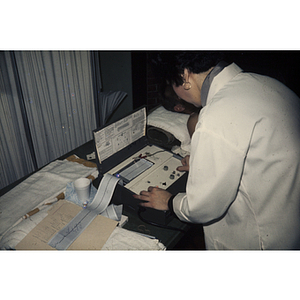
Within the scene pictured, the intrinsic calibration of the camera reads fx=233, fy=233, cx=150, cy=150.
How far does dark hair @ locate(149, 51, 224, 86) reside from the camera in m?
0.97

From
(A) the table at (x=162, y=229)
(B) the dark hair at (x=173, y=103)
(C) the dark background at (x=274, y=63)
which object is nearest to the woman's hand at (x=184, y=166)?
(A) the table at (x=162, y=229)

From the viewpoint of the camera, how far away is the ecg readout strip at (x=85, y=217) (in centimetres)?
103

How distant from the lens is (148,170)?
4.49ft

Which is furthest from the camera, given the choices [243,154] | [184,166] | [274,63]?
[274,63]

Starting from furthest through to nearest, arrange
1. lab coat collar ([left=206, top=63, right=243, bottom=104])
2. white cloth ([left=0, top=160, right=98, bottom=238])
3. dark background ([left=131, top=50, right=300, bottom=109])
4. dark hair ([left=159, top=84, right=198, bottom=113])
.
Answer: dark background ([left=131, top=50, right=300, bottom=109])
dark hair ([left=159, top=84, right=198, bottom=113])
white cloth ([left=0, top=160, right=98, bottom=238])
lab coat collar ([left=206, top=63, right=243, bottom=104])

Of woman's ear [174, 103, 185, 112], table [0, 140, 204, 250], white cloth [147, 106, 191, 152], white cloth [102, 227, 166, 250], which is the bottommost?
table [0, 140, 204, 250]

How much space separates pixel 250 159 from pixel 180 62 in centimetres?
49

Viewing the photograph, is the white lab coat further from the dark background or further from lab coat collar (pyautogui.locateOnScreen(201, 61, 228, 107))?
the dark background

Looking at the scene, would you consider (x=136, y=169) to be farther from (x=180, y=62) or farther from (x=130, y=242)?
(x=180, y=62)

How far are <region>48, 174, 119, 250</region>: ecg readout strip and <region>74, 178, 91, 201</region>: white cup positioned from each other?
0.06 m

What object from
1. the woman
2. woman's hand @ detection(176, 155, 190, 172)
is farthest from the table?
woman's hand @ detection(176, 155, 190, 172)

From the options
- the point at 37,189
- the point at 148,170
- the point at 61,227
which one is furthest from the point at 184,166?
the point at 37,189

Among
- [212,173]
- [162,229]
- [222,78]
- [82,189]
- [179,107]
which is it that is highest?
→ [222,78]

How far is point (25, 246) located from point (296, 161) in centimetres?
115
